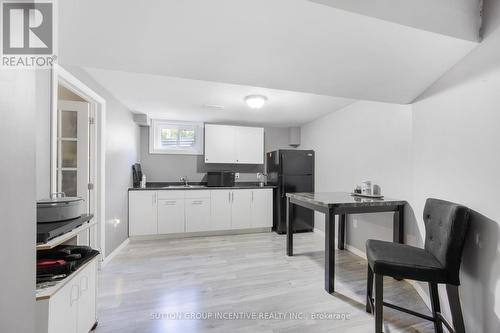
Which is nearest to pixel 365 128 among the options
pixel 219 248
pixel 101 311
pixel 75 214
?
pixel 219 248

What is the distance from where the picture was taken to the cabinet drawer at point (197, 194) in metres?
3.79

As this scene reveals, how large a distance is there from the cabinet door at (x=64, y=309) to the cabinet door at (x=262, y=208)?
2.98m

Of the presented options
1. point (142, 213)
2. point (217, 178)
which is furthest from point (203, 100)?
point (142, 213)

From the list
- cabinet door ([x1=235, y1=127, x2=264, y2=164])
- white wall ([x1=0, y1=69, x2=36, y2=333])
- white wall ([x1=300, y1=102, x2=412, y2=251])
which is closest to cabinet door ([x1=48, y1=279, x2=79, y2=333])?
white wall ([x1=0, y1=69, x2=36, y2=333])

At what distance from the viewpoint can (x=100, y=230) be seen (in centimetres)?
257

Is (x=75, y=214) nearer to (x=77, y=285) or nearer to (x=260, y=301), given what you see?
(x=77, y=285)

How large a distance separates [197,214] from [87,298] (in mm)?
2353

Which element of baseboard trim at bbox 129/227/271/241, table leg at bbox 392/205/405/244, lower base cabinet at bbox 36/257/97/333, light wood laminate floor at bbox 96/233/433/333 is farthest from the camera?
baseboard trim at bbox 129/227/271/241

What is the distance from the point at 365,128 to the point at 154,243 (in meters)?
3.68

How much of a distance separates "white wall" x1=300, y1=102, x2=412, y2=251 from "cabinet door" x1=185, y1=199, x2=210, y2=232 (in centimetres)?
207

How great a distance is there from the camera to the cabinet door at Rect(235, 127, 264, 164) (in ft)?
14.4

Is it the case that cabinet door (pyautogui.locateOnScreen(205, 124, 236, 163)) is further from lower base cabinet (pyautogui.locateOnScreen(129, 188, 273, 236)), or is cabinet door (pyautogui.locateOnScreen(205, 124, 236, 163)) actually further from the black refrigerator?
the black refrigerator

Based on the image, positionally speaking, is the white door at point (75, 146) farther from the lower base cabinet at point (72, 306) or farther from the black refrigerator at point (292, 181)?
the black refrigerator at point (292, 181)

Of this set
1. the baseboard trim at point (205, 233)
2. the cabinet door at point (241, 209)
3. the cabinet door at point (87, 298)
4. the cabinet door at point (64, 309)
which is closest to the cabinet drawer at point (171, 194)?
the baseboard trim at point (205, 233)
